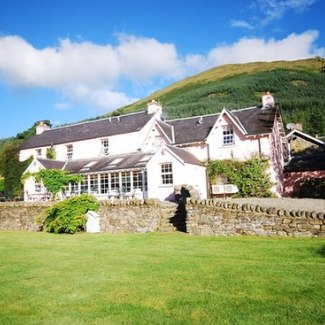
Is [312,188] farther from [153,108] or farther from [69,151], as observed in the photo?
[69,151]

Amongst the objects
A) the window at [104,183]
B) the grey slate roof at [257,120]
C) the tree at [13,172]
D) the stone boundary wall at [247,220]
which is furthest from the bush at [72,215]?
the tree at [13,172]

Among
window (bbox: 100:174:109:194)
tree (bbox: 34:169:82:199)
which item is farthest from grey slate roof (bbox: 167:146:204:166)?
tree (bbox: 34:169:82:199)

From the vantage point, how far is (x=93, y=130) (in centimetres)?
4188

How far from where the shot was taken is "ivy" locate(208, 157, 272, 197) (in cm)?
3064

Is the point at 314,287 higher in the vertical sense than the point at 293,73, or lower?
lower

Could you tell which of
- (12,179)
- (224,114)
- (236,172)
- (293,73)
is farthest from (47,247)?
(293,73)

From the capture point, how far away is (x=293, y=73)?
420 ft

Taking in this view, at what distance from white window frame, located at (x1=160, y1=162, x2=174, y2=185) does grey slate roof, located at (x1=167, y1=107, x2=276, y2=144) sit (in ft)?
18.3

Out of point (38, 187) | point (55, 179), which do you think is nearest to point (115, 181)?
point (55, 179)

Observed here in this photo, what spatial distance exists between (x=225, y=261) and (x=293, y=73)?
13152 cm

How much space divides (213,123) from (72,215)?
65.6ft

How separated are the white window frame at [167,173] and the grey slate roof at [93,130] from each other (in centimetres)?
864

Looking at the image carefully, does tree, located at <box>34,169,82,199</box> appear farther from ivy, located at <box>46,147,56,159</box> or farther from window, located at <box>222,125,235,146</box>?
window, located at <box>222,125,235,146</box>

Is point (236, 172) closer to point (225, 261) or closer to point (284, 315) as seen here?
point (225, 261)
